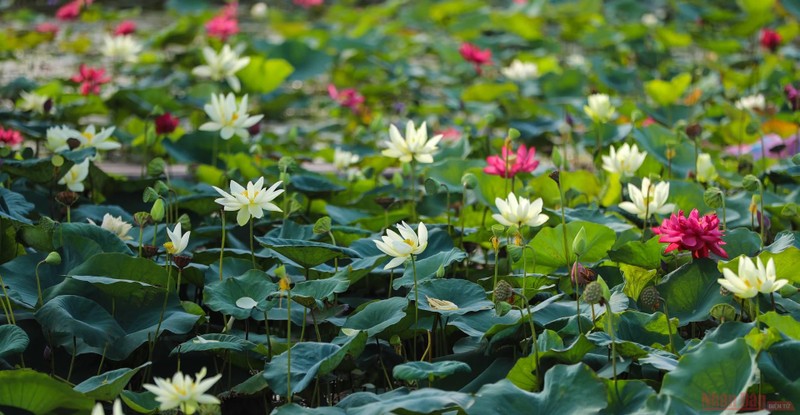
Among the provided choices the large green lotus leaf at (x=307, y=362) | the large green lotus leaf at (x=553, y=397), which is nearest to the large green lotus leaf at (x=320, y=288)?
the large green lotus leaf at (x=307, y=362)

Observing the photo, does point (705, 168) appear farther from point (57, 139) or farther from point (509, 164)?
point (57, 139)

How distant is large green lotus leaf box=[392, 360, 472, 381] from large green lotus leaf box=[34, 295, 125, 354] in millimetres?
510

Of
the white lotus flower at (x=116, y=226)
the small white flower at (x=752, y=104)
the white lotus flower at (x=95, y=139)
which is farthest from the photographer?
the small white flower at (x=752, y=104)

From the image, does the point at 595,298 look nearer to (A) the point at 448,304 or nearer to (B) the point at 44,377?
(A) the point at 448,304

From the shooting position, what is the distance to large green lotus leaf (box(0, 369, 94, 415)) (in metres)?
1.44

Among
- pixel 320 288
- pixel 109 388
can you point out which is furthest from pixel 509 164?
pixel 109 388

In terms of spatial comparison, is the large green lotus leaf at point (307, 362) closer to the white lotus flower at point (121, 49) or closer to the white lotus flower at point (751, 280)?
the white lotus flower at point (751, 280)

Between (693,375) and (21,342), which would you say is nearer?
(693,375)

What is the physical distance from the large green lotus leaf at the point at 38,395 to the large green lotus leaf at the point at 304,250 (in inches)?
18.1

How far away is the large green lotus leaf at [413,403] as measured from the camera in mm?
1372

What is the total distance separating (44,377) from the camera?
1.44 meters

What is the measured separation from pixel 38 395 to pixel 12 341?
0.20 m

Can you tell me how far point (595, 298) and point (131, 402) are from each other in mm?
667

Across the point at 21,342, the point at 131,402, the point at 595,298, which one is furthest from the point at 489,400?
the point at 21,342
